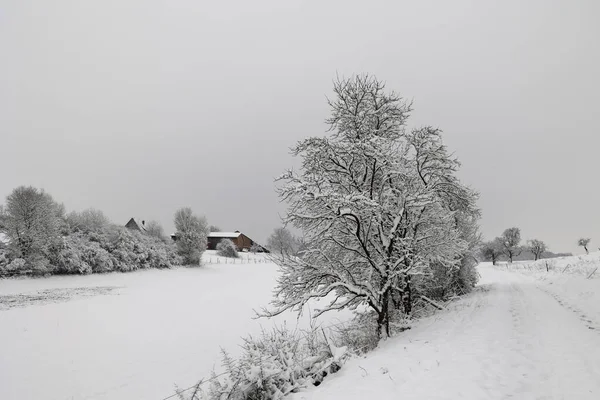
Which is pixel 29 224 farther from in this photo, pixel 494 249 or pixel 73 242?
pixel 494 249

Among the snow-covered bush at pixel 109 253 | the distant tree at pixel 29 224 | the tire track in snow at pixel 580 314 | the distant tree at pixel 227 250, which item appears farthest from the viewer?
the distant tree at pixel 227 250

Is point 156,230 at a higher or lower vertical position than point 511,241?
higher

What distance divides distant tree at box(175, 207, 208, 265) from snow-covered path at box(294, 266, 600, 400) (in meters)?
38.7

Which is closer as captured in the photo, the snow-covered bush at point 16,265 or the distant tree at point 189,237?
the snow-covered bush at point 16,265

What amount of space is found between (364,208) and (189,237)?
39.8 m

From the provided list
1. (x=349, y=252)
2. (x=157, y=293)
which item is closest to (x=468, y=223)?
(x=349, y=252)

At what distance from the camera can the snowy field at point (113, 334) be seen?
28.8 feet

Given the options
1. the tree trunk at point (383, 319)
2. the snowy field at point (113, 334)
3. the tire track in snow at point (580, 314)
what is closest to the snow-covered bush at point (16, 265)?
the snowy field at point (113, 334)

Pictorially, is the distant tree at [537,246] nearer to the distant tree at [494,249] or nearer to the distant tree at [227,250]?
the distant tree at [494,249]

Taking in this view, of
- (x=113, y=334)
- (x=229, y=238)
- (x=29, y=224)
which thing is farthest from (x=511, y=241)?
(x=29, y=224)

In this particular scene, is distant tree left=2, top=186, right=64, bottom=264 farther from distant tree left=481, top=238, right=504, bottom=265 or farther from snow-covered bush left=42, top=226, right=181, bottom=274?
distant tree left=481, top=238, right=504, bottom=265

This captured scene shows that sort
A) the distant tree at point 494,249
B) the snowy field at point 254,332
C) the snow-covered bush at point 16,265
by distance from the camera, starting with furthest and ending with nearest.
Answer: the distant tree at point 494,249 → the snow-covered bush at point 16,265 → the snowy field at point 254,332

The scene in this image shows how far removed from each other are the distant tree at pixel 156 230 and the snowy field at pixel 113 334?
17.3m

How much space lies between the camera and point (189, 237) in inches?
1679
